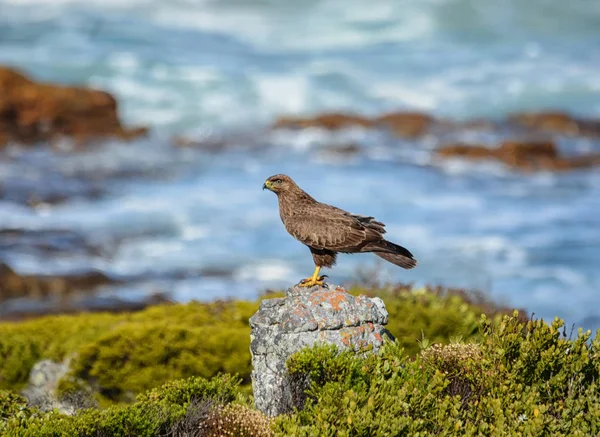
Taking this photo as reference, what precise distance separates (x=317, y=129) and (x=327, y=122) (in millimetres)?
767

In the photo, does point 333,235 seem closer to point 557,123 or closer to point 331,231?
point 331,231

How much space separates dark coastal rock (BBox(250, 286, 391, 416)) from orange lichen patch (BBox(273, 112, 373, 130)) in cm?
3273

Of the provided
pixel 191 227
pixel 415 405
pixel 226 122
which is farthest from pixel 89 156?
pixel 415 405

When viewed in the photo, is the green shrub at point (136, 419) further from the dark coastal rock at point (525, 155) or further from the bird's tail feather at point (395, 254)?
the dark coastal rock at point (525, 155)

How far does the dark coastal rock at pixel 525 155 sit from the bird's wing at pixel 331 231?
26.5 m

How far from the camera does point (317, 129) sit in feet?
132

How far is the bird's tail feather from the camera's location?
26.6 feet

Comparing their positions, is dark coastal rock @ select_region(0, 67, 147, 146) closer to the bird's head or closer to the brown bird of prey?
the bird's head

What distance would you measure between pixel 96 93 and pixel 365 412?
115ft

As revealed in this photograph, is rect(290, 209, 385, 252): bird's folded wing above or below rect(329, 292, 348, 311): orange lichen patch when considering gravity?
above

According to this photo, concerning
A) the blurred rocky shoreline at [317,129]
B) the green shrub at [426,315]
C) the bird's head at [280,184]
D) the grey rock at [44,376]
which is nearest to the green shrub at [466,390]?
the bird's head at [280,184]

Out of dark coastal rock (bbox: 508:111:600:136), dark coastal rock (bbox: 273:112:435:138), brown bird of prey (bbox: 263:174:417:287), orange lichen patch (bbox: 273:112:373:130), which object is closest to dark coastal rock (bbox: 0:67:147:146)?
orange lichen patch (bbox: 273:112:373:130)

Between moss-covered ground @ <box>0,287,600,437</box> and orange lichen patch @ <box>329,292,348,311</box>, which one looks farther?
orange lichen patch @ <box>329,292,348,311</box>

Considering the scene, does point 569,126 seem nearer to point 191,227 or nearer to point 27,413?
point 191,227
